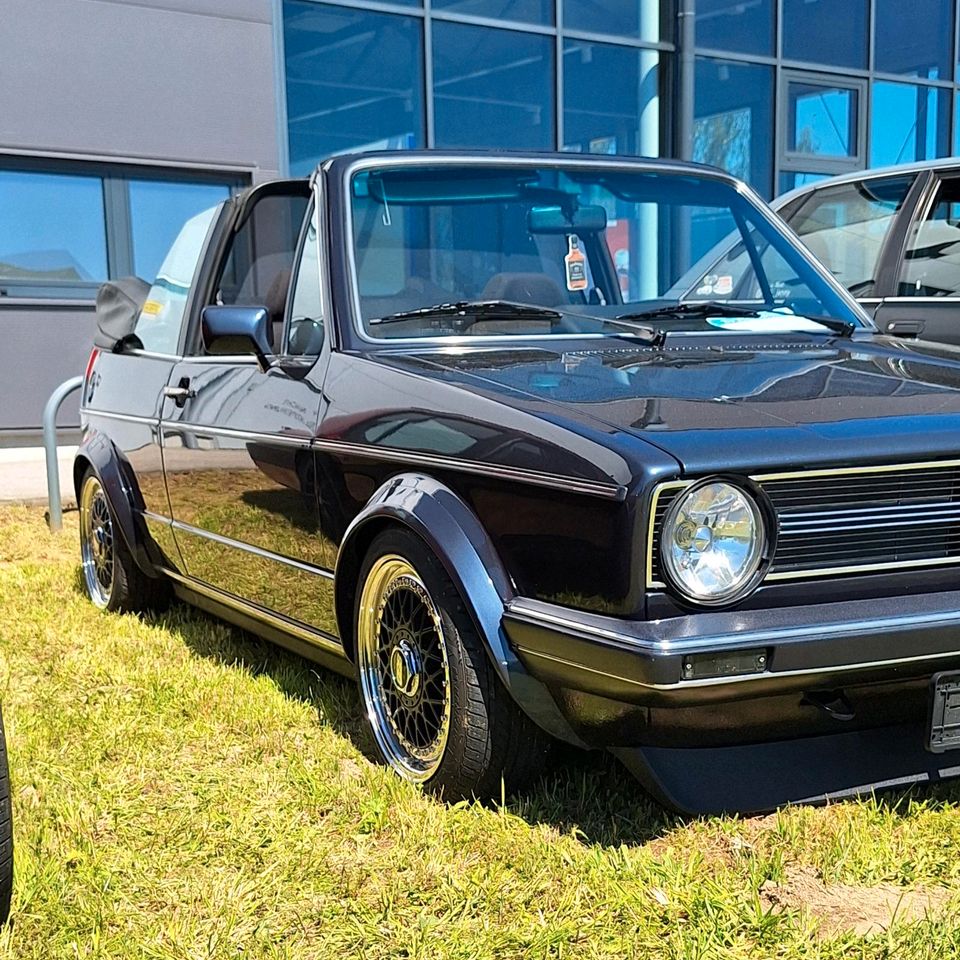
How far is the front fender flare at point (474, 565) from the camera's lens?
2.68 m

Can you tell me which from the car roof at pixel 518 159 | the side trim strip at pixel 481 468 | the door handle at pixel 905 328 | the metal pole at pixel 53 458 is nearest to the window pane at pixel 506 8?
the metal pole at pixel 53 458

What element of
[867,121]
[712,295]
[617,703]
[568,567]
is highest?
[867,121]

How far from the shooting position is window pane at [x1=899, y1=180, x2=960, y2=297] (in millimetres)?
5559

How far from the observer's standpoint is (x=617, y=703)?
2514mm

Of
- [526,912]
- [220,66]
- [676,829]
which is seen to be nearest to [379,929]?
[526,912]

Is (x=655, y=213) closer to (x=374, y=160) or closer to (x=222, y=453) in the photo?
(x=374, y=160)

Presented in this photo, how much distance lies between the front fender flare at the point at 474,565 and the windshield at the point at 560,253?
2.39 feet

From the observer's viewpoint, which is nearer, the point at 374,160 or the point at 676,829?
the point at 676,829

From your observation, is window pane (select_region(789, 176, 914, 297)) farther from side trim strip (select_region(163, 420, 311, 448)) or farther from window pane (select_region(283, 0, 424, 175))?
window pane (select_region(283, 0, 424, 175))

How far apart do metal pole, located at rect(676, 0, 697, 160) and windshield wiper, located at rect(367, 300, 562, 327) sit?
30.1 feet

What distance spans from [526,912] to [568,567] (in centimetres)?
71

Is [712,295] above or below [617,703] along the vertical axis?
above

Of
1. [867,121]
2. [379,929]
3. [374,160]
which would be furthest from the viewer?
[867,121]

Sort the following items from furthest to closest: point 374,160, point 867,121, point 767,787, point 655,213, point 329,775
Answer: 1. point 867,121
2. point 655,213
3. point 374,160
4. point 329,775
5. point 767,787
